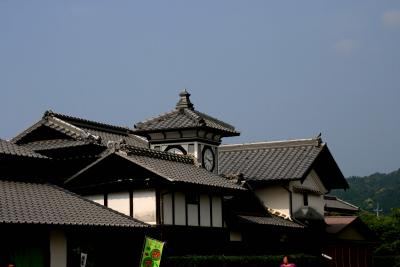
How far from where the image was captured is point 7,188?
2789cm

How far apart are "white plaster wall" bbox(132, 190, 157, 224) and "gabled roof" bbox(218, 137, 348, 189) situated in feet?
35.8

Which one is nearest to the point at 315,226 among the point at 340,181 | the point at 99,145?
the point at 340,181

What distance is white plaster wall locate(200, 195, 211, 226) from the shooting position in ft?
112

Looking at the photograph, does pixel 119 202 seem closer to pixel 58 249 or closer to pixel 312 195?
pixel 58 249

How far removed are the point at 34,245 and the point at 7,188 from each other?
3.21 m

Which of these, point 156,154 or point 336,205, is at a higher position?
point 156,154

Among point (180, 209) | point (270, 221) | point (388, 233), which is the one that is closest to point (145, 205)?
point (180, 209)

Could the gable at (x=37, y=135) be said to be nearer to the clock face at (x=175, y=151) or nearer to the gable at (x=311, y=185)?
the clock face at (x=175, y=151)

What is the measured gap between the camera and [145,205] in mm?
31797

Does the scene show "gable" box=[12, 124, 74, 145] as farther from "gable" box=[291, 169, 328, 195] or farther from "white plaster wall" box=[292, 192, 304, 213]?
"white plaster wall" box=[292, 192, 304, 213]

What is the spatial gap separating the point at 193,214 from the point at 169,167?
2.35 m

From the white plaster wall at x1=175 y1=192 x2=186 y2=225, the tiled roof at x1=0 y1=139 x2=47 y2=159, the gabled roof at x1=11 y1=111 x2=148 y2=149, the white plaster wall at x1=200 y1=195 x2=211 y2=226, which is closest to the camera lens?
the tiled roof at x1=0 y1=139 x2=47 y2=159

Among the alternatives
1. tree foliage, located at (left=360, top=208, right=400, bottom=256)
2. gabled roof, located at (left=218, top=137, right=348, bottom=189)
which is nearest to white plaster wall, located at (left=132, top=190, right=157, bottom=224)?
gabled roof, located at (left=218, top=137, right=348, bottom=189)

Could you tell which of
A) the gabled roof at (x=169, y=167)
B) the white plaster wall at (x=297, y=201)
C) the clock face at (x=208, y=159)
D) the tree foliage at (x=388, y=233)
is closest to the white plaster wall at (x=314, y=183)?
the white plaster wall at (x=297, y=201)
